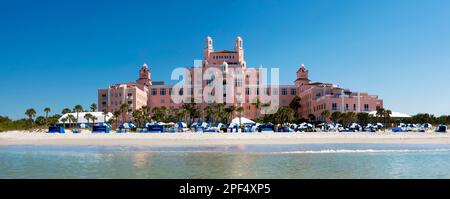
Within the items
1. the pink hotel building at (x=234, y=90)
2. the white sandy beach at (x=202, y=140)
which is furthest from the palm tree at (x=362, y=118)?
the white sandy beach at (x=202, y=140)

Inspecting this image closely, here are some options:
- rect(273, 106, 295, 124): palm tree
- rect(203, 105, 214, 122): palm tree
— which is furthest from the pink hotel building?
rect(273, 106, 295, 124): palm tree

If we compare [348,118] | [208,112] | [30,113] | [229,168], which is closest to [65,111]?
[30,113]

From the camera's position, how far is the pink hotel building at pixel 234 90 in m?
90.6

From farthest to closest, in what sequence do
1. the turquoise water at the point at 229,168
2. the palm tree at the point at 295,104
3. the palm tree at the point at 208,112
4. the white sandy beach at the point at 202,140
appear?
the palm tree at the point at 295,104 → the palm tree at the point at 208,112 → the white sandy beach at the point at 202,140 → the turquoise water at the point at 229,168

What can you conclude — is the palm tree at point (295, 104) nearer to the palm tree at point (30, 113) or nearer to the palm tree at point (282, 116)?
the palm tree at point (282, 116)

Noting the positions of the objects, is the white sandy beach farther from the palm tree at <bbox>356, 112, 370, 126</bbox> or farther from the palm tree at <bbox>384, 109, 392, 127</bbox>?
the palm tree at <bbox>384, 109, 392, 127</bbox>

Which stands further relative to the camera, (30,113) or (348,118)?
(30,113)

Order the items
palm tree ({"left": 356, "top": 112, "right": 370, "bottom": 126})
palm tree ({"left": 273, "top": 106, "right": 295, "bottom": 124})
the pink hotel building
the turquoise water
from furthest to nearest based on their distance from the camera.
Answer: the pink hotel building → palm tree ({"left": 356, "top": 112, "right": 370, "bottom": 126}) → palm tree ({"left": 273, "top": 106, "right": 295, "bottom": 124}) → the turquoise water

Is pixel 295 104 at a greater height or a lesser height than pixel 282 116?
greater

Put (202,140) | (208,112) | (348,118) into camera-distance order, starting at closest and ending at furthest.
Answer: (202,140) < (348,118) < (208,112)

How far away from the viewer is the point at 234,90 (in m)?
95.2

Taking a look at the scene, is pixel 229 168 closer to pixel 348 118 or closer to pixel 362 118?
pixel 348 118

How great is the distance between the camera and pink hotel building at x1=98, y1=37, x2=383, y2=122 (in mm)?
90550
